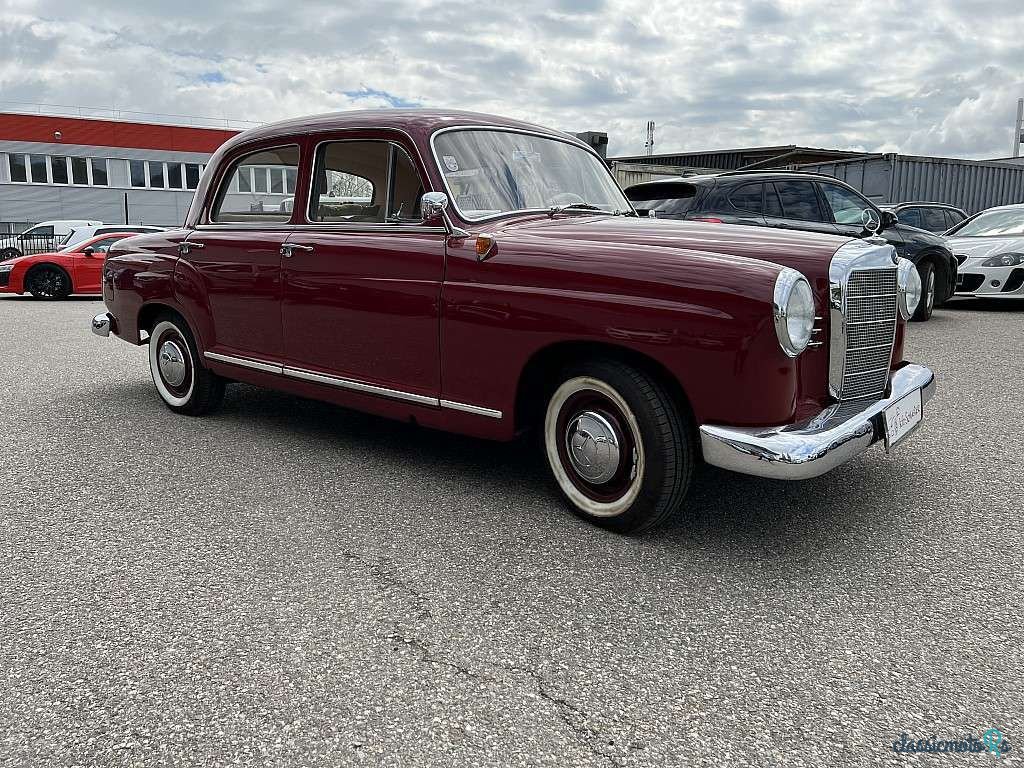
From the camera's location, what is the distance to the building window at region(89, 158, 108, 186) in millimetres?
38469

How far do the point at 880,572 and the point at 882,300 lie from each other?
1173mm

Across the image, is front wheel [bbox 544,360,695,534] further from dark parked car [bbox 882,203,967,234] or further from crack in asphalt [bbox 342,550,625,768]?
dark parked car [bbox 882,203,967,234]

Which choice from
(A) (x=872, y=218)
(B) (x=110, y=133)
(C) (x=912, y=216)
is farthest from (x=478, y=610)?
(B) (x=110, y=133)

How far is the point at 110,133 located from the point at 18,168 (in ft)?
13.5

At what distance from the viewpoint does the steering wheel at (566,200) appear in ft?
14.2

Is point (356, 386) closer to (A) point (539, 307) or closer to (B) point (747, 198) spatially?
(A) point (539, 307)

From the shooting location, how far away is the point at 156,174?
39719mm

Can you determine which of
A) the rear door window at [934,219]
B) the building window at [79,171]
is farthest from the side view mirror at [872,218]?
the building window at [79,171]

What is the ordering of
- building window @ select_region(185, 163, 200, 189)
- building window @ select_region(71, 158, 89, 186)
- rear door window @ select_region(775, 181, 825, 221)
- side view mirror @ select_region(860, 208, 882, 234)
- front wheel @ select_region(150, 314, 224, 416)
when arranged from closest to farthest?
front wheel @ select_region(150, 314, 224, 416), side view mirror @ select_region(860, 208, 882, 234), rear door window @ select_region(775, 181, 825, 221), building window @ select_region(71, 158, 89, 186), building window @ select_region(185, 163, 200, 189)

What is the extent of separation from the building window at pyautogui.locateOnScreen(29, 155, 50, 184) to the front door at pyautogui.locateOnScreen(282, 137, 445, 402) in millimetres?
39267

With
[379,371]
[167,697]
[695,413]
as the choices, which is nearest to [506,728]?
[167,697]

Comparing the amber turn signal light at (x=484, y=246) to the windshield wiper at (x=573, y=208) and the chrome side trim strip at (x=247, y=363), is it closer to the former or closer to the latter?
the windshield wiper at (x=573, y=208)

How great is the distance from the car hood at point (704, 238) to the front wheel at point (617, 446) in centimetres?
59

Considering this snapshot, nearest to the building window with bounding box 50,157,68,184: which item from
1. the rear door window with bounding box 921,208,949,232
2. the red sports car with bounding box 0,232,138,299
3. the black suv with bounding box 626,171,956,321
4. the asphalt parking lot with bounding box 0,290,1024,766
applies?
the red sports car with bounding box 0,232,138,299
